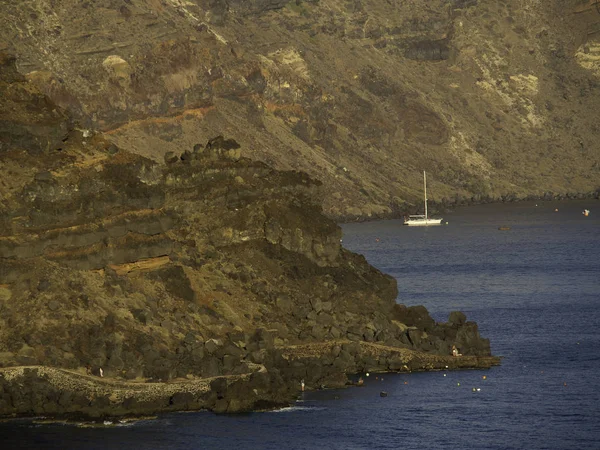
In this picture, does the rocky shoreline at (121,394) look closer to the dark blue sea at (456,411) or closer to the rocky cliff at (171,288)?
the rocky cliff at (171,288)

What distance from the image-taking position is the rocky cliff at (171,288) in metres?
83.9

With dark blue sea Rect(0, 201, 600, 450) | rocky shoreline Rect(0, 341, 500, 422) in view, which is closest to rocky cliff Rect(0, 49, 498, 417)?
rocky shoreline Rect(0, 341, 500, 422)

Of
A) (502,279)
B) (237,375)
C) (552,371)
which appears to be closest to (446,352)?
(552,371)

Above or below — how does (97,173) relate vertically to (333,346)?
above

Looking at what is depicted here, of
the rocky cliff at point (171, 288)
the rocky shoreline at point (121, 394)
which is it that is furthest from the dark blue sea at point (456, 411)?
the rocky cliff at point (171, 288)

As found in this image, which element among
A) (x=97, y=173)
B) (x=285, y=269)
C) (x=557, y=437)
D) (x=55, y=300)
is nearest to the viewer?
Answer: (x=557, y=437)

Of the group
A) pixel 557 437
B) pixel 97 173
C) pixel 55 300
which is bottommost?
pixel 557 437

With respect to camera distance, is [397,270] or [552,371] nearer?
[552,371]

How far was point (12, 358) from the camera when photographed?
82.9 metres

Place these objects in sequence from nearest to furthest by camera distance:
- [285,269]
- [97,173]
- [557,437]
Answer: [557,437] < [97,173] < [285,269]

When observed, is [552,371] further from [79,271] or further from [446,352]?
[79,271]

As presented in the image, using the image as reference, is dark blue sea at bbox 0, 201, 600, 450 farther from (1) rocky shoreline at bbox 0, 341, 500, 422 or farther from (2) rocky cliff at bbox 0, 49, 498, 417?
(2) rocky cliff at bbox 0, 49, 498, 417

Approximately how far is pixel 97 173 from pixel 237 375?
14551 mm

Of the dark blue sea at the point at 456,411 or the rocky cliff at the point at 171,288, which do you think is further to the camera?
the rocky cliff at the point at 171,288
